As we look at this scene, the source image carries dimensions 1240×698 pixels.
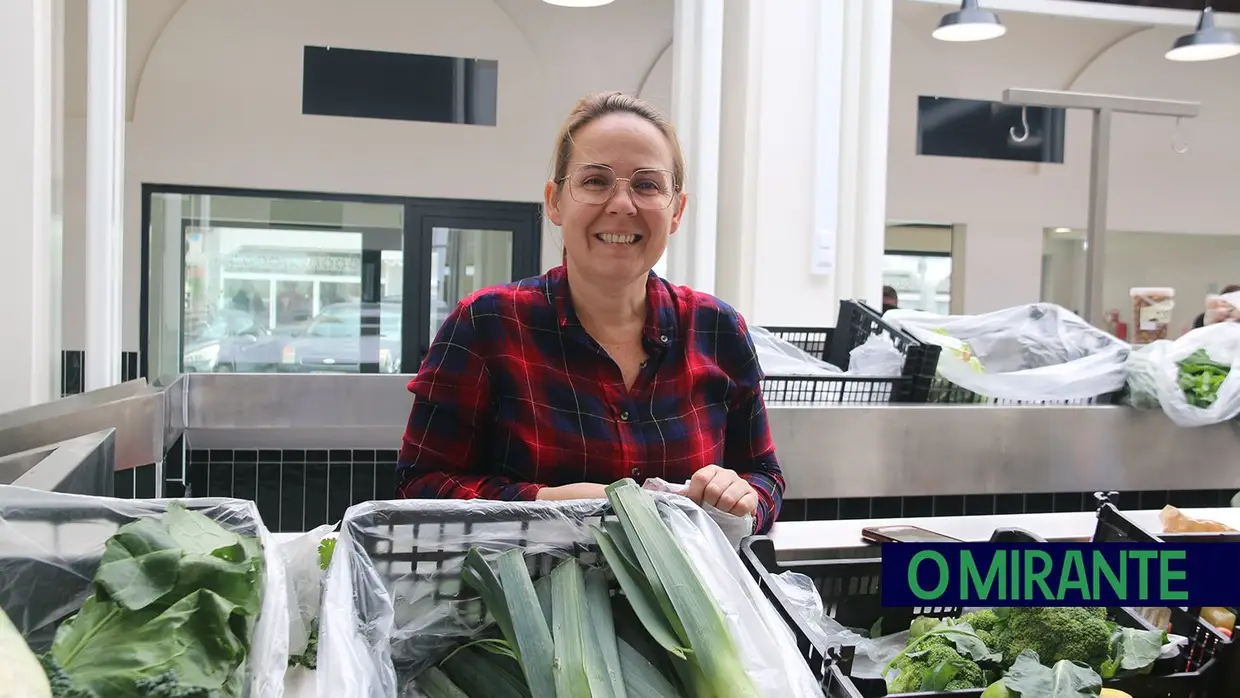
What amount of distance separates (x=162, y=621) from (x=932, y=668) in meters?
0.71

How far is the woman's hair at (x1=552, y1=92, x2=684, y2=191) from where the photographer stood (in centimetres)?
134

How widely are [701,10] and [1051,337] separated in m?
2.04

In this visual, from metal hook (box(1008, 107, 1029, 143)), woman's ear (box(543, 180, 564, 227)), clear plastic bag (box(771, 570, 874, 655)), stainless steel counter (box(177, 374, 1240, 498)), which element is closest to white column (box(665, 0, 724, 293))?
stainless steel counter (box(177, 374, 1240, 498))

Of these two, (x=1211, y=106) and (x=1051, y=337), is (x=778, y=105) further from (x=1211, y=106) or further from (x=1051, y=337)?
(x=1211, y=106)

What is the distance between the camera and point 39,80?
2.51 m

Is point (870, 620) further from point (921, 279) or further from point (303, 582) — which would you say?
point (921, 279)

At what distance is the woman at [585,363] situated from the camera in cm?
128

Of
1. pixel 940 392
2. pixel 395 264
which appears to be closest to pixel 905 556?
pixel 940 392

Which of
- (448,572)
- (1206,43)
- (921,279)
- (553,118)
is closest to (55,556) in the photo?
(448,572)

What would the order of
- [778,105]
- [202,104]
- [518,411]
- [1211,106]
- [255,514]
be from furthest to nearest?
[1211,106]
[202,104]
[778,105]
[518,411]
[255,514]

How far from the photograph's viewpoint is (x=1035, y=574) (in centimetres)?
73

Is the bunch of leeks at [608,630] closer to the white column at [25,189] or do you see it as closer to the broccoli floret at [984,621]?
the broccoli floret at [984,621]

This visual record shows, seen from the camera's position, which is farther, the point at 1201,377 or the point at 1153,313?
the point at 1153,313

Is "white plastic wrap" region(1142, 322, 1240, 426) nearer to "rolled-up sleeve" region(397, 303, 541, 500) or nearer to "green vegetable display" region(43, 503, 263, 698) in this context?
"rolled-up sleeve" region(397, 303, 541, 500)
